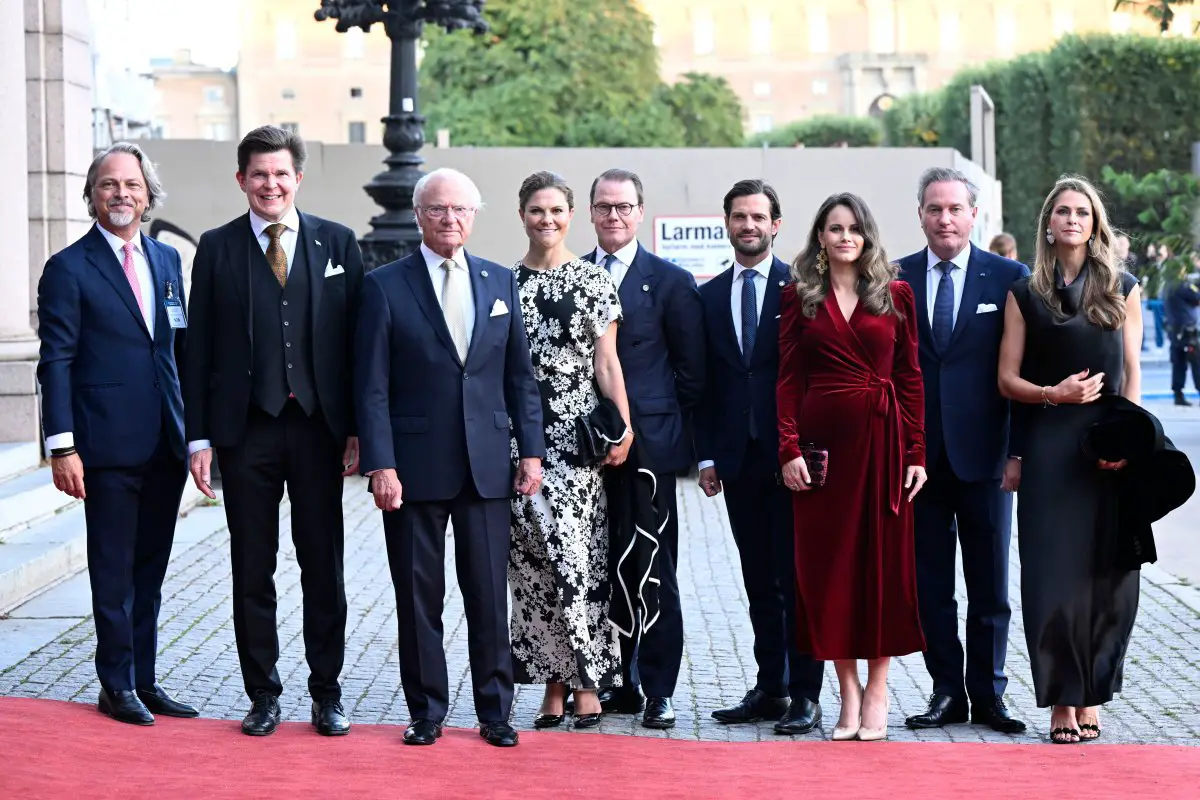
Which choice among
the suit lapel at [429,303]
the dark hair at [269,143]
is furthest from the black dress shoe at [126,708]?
the dark hair at [269,143]

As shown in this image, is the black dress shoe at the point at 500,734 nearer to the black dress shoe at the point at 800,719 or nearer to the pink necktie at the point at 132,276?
the black dress shoe at the point at 800,719

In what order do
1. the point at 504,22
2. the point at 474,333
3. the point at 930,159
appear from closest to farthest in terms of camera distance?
the point at 474,333 → the point at 930,159 → the point at 504,22

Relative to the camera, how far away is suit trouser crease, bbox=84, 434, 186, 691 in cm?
682

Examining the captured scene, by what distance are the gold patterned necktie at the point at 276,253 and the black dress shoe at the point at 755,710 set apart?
2352 millimetres

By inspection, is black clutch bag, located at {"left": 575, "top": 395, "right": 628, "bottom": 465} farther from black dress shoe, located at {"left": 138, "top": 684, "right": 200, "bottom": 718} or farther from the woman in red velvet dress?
black dress shoe, located at {"left": 138, "top": 684, "right": 200, "bottom": 718}

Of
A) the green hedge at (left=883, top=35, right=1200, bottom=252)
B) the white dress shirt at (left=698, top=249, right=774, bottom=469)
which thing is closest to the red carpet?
the white dress shirt at (left=698, top=249, right=774, bottom=469)

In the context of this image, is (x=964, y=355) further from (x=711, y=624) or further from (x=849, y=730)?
(x=711, y=624)

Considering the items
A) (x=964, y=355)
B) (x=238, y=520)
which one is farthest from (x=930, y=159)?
(x=238, y=520)

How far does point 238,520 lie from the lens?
21.9 ft

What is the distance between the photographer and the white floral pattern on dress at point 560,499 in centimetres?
692

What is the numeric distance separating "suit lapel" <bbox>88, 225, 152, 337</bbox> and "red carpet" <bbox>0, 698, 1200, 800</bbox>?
1476 millimetres

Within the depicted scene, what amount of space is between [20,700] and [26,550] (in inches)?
137

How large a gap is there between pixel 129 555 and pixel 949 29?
118m

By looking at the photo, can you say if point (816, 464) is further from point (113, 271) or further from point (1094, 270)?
point (113, 271)
